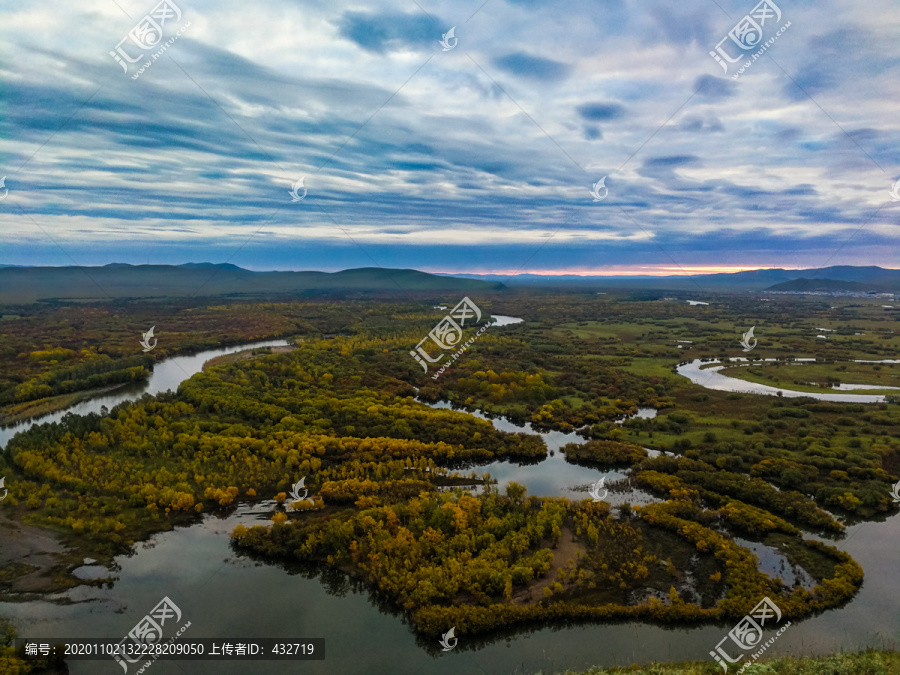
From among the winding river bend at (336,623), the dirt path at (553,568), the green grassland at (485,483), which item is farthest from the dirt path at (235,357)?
the dirt path at (553,568)

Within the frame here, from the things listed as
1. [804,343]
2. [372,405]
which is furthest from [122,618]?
[804,343]

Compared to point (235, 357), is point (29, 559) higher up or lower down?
lower down

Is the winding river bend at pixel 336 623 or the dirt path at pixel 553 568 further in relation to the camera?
the dirt path at pixel 553 568

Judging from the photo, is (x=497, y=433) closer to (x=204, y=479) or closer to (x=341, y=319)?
(x=204, y=479)

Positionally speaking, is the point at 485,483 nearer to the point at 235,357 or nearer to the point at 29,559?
the point at 29,559

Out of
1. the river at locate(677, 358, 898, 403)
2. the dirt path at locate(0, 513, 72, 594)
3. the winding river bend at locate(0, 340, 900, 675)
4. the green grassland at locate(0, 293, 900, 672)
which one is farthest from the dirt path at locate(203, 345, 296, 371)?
the river at locate(677, 358, 898, 403)

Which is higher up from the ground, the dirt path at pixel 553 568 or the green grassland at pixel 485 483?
the green grassland at pixel 485 483

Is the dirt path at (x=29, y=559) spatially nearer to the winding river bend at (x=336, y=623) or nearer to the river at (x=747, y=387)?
the winding river bend at (x=336, y=623)

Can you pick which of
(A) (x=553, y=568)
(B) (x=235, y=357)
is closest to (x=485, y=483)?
(A) (x=553, y=568)
